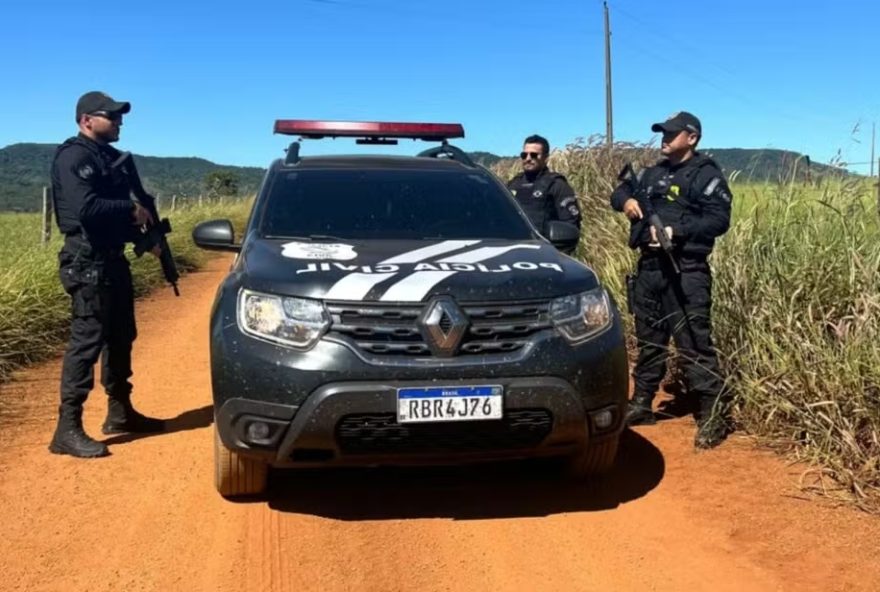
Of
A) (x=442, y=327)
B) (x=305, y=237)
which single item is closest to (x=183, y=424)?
(x=305, y=237)

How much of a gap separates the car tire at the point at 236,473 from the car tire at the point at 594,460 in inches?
58.7

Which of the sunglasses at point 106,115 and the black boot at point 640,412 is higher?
the sunglasses at point 106,115

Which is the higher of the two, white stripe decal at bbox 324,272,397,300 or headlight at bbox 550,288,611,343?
white stripe decal at bbox 324,272,397,300

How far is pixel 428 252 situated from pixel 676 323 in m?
1.82

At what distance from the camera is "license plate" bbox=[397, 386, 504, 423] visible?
335 cm

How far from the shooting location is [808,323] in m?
4.69

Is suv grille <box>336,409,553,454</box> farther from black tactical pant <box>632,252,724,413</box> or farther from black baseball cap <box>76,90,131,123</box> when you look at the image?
black baseball cap <box>76,90,131,123</box>

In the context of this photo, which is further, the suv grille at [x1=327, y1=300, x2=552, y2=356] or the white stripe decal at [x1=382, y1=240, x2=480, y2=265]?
the white stripe decal at [x1=382, y1=240, x2=480, y2=265]

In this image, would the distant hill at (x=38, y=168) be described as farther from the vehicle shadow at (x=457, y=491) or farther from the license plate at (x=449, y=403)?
the license plate at (x=449, y=403)

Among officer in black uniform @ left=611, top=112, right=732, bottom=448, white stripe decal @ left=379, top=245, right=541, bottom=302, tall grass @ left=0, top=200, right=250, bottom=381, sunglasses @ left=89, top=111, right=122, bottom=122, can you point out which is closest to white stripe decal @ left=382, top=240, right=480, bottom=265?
white stripe decal @ left=379, top=245, right=541, bottom=302

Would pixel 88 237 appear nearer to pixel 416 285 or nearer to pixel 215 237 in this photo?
pixel 215 237

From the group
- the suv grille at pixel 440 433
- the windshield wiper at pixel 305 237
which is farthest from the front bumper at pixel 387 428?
the windshield wiper at pixel 305 237

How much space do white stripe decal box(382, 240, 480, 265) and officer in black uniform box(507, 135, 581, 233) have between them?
2422mm

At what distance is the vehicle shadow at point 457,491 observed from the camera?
3904 mm
